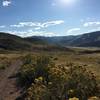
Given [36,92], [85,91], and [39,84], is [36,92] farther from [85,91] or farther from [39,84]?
[85,91]

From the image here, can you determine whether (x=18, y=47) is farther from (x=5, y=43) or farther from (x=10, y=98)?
(x=10, y=98)

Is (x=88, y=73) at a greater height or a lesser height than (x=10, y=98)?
greater

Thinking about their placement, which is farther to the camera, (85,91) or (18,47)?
(18,47)

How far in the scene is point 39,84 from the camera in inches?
472

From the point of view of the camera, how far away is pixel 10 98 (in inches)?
637

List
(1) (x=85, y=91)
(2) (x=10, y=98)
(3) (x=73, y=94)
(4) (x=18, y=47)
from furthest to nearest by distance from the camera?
(4) (x=18, y=47)
(2) (x=10, y=98)
(1) (x=85, y=91)
(3) (x=73, y=94)

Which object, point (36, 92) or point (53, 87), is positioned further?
point (53, 87)

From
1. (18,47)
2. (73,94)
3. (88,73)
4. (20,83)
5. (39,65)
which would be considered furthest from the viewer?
(18,47)

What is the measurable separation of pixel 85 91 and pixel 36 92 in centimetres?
202

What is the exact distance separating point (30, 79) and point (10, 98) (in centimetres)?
447

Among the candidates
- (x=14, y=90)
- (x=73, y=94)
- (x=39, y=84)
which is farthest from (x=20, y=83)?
(x=73, y=94)

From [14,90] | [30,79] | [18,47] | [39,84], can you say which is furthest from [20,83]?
[18,47]

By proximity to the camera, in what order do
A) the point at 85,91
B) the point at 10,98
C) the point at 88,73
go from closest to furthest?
the point at 85,91
the point at 88,73
the point at 10,98

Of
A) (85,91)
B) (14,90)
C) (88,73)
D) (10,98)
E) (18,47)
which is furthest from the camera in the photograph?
(18,47)
